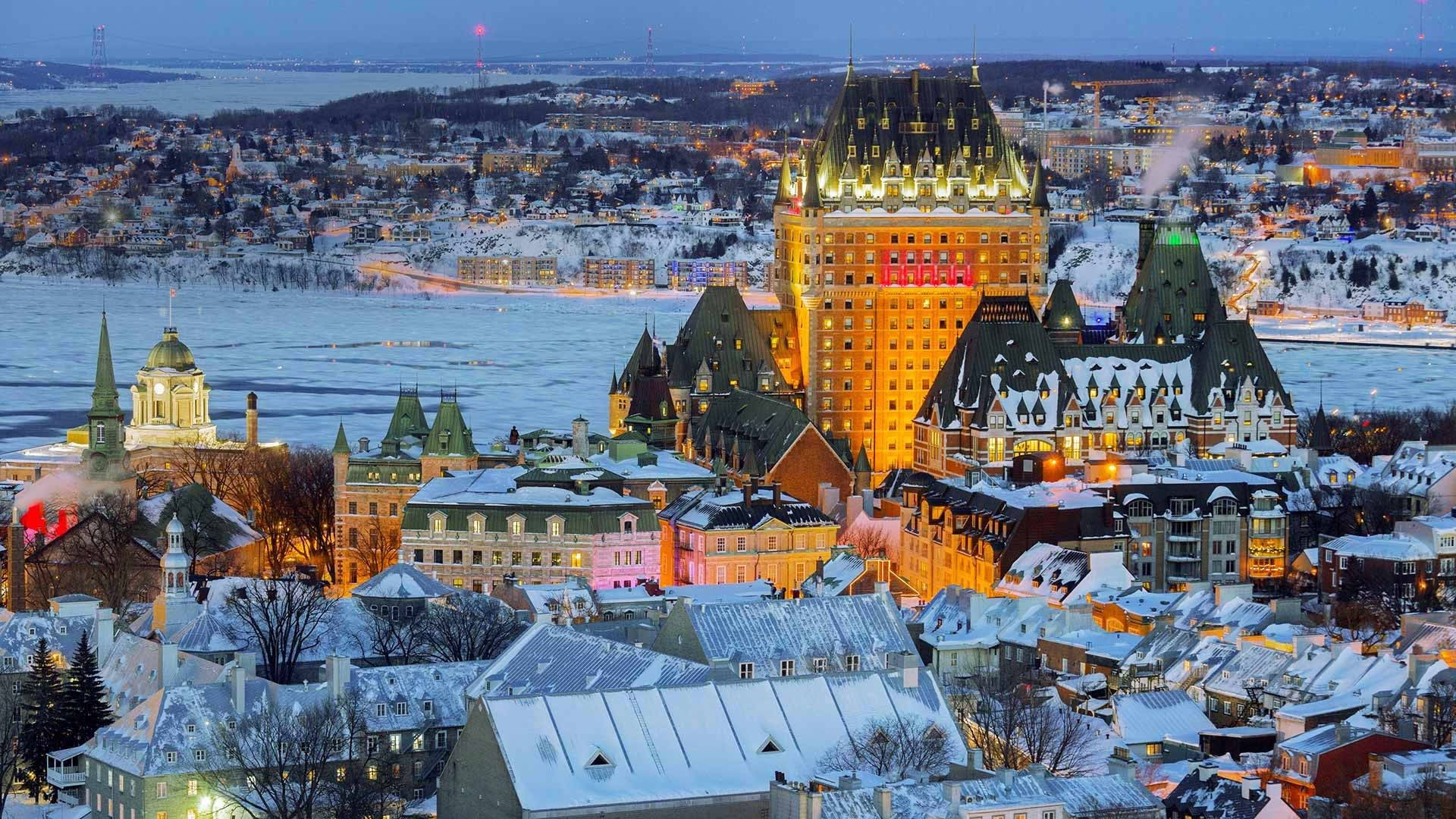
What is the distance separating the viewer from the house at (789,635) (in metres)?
77.2

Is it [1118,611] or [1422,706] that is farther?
[1118,611]

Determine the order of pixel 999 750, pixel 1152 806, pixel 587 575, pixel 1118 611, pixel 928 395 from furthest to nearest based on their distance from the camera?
pixel 928 395
pixel 587 575
pixel 1118 611
pixel 999 750
pixel 1152 806

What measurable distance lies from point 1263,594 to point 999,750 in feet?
127

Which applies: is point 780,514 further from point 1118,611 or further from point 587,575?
point 1118,611

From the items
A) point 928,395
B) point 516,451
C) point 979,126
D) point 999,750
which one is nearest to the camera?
point 999,750

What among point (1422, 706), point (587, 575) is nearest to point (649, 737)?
point (1422, 706)

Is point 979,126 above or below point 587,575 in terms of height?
above

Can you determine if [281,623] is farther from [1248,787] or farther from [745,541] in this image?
[1248,787]

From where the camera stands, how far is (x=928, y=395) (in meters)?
133

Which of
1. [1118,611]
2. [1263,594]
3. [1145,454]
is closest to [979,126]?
[1145,454]

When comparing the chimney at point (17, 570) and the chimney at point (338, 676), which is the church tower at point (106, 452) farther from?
the chimney at point (338, 676)

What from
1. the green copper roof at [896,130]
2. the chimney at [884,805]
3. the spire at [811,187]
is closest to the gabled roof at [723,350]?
the spire at [811,187]

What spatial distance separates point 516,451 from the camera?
124188 millimetres

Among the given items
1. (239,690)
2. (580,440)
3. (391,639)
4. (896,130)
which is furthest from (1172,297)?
(239,690)
